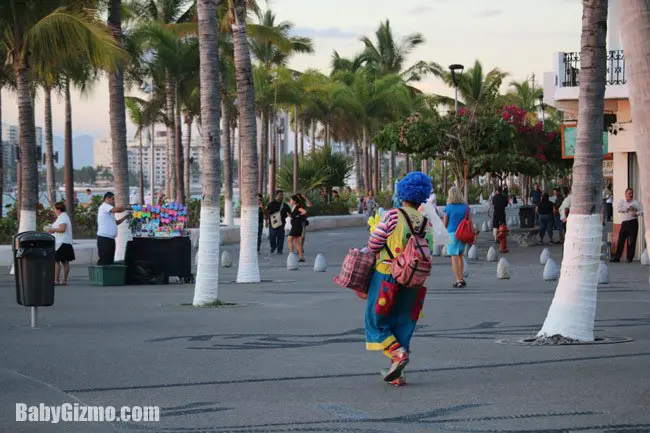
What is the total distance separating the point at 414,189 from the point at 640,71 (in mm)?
4493

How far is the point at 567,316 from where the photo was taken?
1287 cm

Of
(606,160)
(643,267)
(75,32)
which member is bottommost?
(643,267)

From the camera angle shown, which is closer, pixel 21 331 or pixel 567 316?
pixel 567 316

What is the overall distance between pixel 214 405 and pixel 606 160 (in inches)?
1313

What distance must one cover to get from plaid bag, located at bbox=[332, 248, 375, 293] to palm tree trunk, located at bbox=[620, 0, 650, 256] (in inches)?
156

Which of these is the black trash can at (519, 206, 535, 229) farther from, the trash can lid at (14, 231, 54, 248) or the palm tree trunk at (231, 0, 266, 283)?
the trash can lid at (14, 231, 54, 248)

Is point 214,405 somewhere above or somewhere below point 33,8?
below

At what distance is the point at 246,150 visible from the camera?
23.3 metres


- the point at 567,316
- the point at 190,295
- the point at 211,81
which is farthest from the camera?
the point at 190,295

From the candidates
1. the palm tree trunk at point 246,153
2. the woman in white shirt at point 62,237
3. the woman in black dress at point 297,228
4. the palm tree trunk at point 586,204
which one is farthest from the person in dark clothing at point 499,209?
the palm tree trunk at point 586,204

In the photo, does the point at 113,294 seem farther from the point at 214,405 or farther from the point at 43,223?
the point at 43,223

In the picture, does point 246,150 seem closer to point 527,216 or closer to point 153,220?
point 153,220

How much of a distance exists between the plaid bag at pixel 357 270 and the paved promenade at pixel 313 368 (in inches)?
32.5

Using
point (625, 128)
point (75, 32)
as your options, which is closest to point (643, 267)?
point (625, 128)
